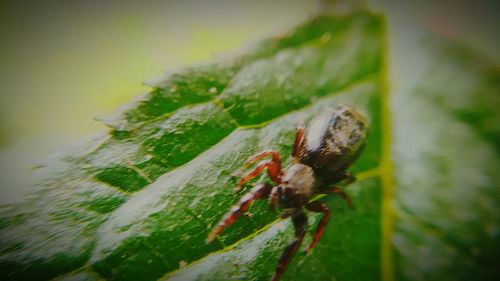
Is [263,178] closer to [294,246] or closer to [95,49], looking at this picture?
[294,246]

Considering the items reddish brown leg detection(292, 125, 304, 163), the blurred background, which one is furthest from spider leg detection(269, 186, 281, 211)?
the blurred background

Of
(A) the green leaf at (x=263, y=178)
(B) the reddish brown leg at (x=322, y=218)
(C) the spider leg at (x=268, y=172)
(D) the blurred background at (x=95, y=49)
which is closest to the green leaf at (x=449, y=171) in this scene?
(A) the green leaf at (x=263, y=178)

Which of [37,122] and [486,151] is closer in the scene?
[37,122]

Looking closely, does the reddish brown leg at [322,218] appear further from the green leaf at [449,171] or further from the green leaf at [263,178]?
the green leaf at [449,171]

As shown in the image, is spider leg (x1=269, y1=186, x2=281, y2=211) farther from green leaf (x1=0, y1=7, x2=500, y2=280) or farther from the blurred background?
the blurred background

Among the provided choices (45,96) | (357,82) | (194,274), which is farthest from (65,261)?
(357,82)

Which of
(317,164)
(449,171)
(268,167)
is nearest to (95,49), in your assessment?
(268,167)

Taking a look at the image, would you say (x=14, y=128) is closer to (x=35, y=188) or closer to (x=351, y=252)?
(x=35, y=188)
